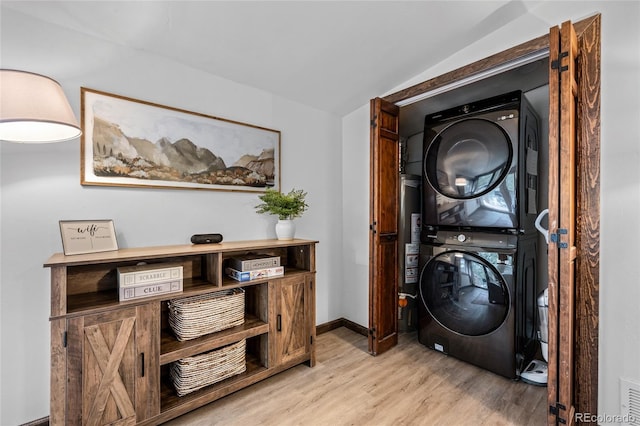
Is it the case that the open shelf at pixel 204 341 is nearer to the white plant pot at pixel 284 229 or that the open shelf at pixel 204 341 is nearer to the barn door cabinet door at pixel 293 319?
the barn door cabinet door at pixel 293 319

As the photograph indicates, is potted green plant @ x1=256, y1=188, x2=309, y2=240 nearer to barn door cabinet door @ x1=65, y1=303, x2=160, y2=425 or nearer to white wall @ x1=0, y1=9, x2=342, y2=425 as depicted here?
white wall @ x1=0, y1=9, x2=342, y2=425

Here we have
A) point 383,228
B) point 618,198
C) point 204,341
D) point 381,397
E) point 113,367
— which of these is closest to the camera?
point 113,367

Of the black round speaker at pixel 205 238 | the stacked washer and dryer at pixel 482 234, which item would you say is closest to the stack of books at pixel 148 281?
the black round speaker at pixel 205 238

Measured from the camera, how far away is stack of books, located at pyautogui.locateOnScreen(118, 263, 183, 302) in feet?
4.87

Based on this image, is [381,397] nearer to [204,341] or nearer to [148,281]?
[204,341]

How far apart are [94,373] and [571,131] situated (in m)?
2.56

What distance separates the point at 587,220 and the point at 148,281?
2.41 meters

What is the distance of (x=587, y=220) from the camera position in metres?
1.61

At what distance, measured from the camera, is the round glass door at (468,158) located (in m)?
2.10

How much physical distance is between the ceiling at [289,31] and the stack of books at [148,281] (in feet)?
4.50

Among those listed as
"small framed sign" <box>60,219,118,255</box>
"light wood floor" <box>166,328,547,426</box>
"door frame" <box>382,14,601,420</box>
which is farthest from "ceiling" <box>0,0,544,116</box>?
"light wood floor" <box>166,328,547,426</box>

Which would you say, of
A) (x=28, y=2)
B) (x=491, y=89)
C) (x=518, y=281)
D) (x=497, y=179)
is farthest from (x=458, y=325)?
(x=28, y=2)

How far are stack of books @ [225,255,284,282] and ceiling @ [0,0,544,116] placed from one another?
138 centimetres

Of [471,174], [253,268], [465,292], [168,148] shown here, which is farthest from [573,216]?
[168,148]
